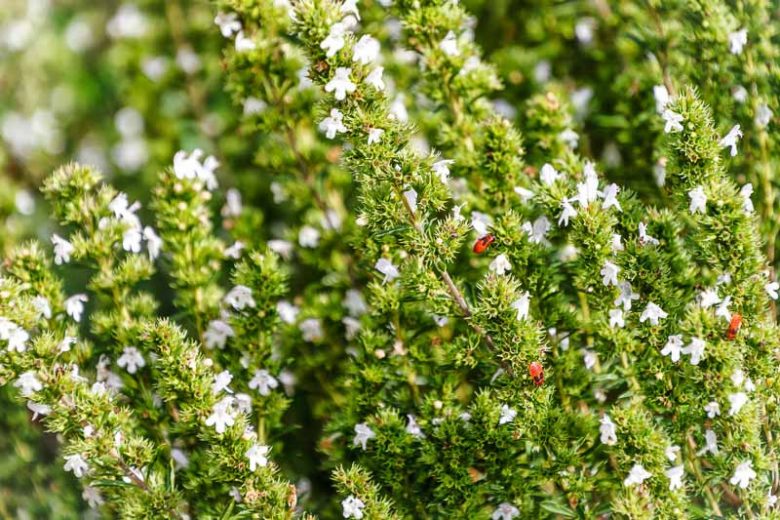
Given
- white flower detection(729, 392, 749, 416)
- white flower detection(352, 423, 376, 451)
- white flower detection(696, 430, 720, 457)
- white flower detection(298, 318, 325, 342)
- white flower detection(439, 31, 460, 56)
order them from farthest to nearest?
white flower detection(298, 318, 325, 342) < white flower detection(439, 31, 460, 56) < white flower detection(352, 423, 376, 451) < white flower detection(696, 430, 720, 457) < white flower detection(729, 392, 749, 416)

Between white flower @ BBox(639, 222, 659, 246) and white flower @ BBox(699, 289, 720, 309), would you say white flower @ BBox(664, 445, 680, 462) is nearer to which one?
white flower @ BBox(699, 289, 720, 309)

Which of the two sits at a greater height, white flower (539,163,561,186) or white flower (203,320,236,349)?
white flower (539,163,561,186)

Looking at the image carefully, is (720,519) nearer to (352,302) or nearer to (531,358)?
(531,358)

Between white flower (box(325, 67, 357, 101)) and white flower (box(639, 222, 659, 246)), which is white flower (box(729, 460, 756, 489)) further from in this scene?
white flower (box(325, 67, 357, 101))

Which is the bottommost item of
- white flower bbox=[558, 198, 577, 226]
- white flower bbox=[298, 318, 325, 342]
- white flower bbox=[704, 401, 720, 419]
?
white flower bbox=[298, 318, 325, 342]

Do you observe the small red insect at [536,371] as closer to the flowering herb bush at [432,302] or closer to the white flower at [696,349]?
the flowering herb bush at [432,302]

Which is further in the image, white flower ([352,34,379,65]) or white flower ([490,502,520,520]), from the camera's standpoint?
white flower ([490,502,520,520])

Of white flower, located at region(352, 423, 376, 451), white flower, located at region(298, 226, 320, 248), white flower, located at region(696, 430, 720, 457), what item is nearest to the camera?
white flower, located at region(696, 430, 720, 457)

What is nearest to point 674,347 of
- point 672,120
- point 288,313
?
point 672,120

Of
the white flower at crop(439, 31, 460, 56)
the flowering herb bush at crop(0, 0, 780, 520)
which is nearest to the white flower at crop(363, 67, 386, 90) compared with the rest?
the flowering herb bush at crop(0, 0, 780, 520)
